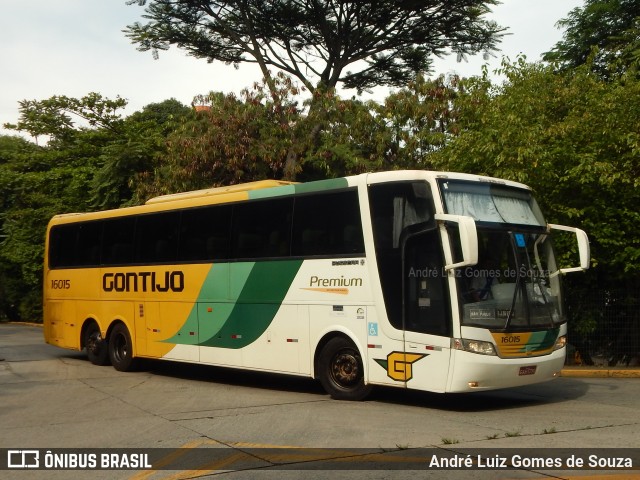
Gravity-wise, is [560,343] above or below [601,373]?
above

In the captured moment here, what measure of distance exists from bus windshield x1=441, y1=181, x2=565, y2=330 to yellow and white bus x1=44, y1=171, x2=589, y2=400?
0.02 m

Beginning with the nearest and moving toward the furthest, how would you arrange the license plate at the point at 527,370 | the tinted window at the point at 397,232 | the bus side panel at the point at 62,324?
1. the license plate at the point at 527,370
2. the tinted window at the point at 397,232
3. the bus side panel at the point at 62,324

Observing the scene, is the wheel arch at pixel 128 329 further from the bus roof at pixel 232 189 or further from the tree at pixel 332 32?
the tree at pixel 332 32

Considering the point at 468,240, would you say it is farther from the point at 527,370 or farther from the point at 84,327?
the point at 84,327

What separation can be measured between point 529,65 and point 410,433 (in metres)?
11.5

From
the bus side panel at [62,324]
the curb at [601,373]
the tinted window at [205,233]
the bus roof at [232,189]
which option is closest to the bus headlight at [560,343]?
the curb at [601,373]

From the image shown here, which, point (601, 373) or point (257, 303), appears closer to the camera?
point (257, 303)

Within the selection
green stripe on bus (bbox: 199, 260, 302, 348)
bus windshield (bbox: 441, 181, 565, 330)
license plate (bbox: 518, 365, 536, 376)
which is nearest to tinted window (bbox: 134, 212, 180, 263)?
green stripe on bus (bbox: 199, 260, 302, 348)

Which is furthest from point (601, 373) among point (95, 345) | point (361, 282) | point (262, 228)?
point (95, 345)

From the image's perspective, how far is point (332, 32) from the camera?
2856cm

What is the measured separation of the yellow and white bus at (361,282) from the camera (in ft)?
36.6

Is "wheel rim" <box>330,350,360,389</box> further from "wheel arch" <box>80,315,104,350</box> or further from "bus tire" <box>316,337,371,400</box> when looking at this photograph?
"wheel arch" <box>80,315,104,350</box>

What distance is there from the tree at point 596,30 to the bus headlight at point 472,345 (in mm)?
17805

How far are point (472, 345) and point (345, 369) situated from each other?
231 cm
